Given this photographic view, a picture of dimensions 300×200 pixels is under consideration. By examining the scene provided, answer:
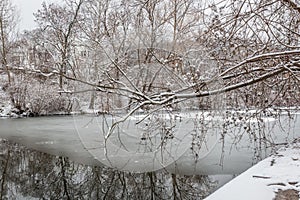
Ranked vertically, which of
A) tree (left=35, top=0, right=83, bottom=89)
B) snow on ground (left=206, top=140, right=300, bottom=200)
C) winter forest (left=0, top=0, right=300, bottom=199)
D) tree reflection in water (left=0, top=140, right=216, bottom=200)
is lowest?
tree reflection in water (left=0, top=140, right=216, bottom=200)

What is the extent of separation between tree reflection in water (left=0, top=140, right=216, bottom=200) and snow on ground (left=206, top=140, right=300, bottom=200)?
0.76m

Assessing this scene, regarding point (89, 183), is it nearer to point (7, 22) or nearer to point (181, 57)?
point (181, 57)

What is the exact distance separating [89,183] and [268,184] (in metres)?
2.35

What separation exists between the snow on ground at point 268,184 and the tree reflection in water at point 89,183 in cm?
76

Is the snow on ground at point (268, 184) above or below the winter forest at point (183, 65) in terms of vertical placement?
below

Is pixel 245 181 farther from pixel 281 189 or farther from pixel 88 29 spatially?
pixel 88 29

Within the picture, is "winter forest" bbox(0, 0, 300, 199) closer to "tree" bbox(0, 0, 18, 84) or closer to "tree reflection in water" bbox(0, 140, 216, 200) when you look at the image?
"tree reflection in water" bbox(0, 140, 216, 200)

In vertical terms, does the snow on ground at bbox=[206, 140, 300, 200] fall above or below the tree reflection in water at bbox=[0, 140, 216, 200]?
above

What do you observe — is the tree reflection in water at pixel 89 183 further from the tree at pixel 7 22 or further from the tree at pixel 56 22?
the tree at pixel 7 22

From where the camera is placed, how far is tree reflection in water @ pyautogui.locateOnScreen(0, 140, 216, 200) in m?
3.98

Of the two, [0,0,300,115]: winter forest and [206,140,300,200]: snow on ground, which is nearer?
[206,140,300,200]: snow on ground

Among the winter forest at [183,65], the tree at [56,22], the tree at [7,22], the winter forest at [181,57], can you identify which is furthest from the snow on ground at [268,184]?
the tree at [7,22]

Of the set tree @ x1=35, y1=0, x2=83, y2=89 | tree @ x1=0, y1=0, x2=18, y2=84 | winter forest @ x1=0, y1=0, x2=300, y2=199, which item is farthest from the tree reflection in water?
tree @ x1=0, y1=0, x2=18, y2=84

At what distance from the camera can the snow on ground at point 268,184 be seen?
262cm
